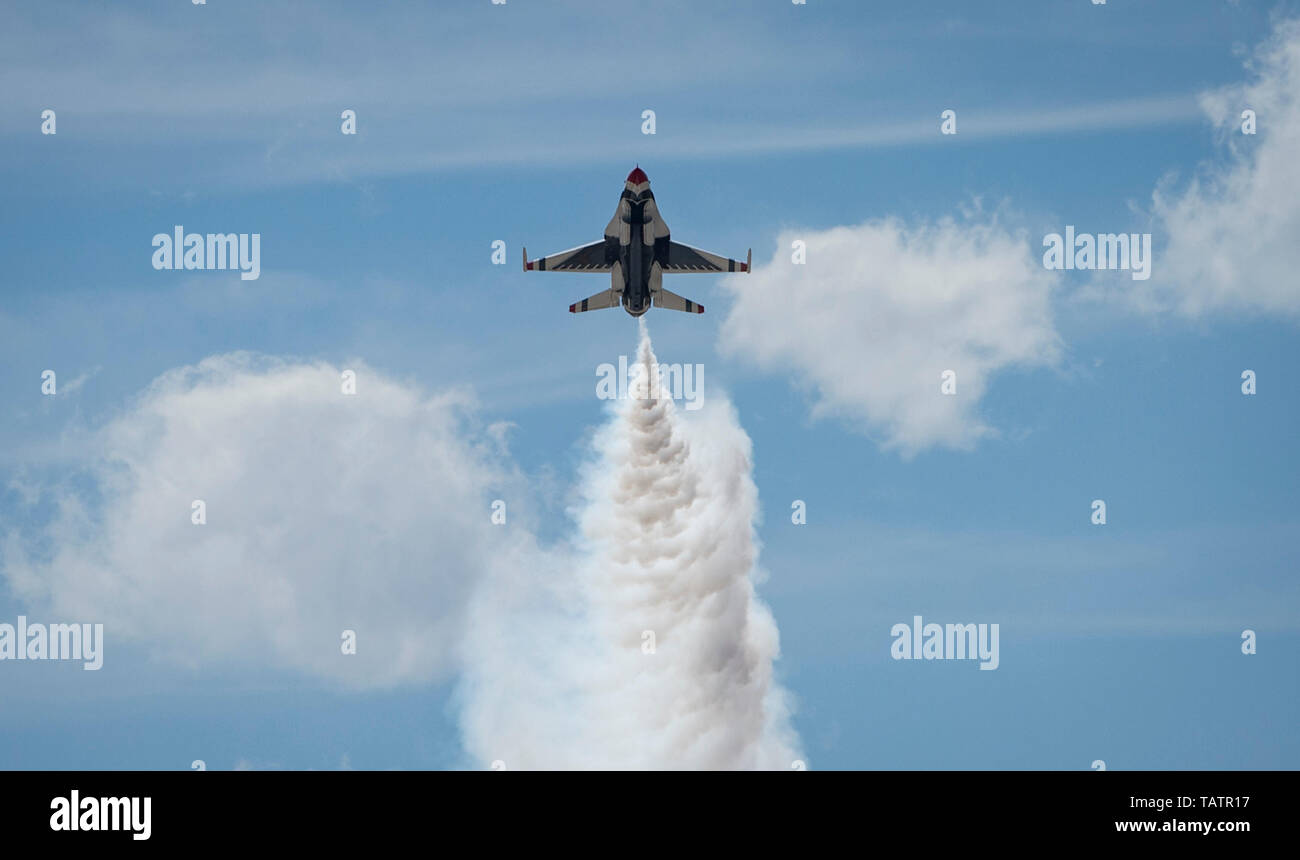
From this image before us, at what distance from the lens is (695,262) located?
129 meters

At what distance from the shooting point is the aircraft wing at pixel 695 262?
12775 centimetres

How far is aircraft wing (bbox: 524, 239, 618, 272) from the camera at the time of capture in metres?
128

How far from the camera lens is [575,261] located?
128m

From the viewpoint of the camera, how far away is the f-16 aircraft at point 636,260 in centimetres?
11994

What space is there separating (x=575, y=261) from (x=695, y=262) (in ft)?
28.5

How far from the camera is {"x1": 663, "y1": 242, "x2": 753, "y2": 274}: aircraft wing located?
12775 centimetres
